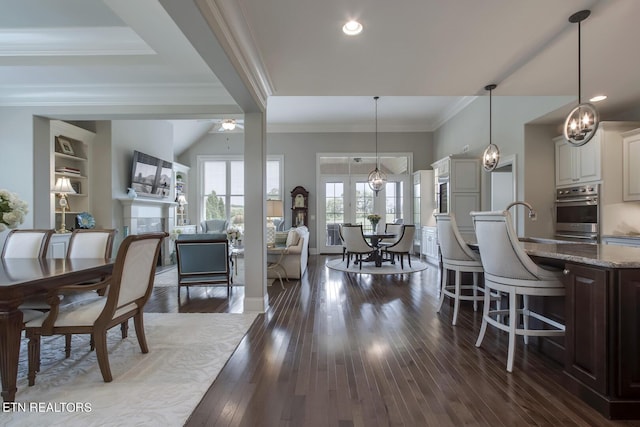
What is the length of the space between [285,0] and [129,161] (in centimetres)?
523

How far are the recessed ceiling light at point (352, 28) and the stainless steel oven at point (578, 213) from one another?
3.83 m

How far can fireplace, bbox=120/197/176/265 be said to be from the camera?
5.93m

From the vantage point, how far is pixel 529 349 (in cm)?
266

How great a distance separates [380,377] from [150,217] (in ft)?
20.2

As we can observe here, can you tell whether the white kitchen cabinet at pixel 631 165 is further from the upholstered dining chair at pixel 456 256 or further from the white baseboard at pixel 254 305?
the white baseboard at pixel 254 305

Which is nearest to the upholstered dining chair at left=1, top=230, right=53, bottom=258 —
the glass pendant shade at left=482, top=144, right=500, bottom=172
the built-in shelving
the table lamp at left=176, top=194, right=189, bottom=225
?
the built-in shelving

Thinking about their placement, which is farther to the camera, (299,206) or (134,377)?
(299,206)

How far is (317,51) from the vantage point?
2916 mm

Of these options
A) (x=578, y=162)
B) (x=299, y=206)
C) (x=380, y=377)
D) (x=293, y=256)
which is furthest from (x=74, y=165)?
(x=578, y=162)

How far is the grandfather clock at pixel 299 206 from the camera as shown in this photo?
8578 mm

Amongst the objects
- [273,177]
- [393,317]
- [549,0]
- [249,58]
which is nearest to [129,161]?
[273,177]

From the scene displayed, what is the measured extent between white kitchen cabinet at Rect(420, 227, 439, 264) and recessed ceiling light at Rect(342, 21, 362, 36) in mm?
5280

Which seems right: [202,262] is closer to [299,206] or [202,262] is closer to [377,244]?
[377,244]

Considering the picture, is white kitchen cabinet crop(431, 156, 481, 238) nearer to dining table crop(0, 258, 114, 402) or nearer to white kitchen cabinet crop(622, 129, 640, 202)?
white kitchen cabinet crop(622, 129, 640, 202)
